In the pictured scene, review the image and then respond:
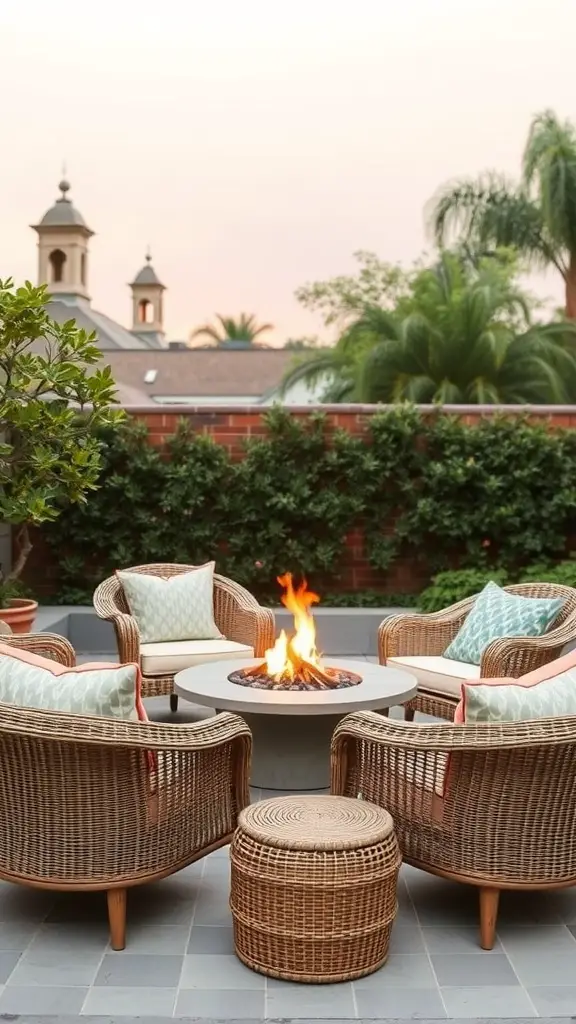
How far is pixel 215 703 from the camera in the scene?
4348 millimetres

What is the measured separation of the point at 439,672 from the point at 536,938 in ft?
6.83

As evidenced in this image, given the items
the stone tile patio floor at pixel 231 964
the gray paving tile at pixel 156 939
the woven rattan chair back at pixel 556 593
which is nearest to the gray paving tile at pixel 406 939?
the stone tile patio floor at pixel 231 964

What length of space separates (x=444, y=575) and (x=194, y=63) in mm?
7548

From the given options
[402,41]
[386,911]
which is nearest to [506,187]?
[402,41]

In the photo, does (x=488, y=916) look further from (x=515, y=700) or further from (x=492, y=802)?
(x=515, y=700)

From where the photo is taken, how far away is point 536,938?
3.26 m

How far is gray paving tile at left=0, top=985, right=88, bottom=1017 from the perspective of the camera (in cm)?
275

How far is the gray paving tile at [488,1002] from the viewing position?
9.09ft

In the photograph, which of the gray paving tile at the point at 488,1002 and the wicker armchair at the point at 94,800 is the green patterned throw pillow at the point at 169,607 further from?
the gray paving tile at the point at 488,1002

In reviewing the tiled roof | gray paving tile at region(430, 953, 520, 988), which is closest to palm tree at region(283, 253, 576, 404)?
gray paving tile at region(430, 953, 520, 988)

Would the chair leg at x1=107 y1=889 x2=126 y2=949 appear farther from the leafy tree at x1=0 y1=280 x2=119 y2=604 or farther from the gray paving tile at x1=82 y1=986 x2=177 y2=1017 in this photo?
the leafy tree at x1=0 y1=280 x2=119 y2=604

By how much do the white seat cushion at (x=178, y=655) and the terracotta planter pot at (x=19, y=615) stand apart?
1042mm

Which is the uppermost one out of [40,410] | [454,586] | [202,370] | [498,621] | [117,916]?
[202,370]

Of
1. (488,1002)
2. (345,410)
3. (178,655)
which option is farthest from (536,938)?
(345,410)
